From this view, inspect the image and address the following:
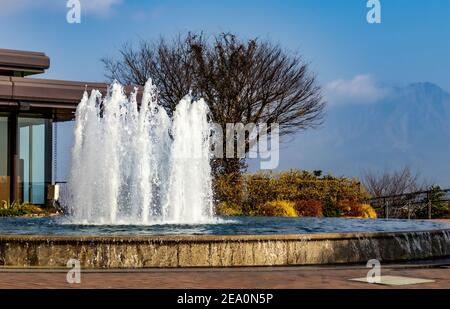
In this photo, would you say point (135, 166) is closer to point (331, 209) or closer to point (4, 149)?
point (4, 149)

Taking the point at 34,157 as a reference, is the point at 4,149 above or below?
above

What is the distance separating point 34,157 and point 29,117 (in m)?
1.45

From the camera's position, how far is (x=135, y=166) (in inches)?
778

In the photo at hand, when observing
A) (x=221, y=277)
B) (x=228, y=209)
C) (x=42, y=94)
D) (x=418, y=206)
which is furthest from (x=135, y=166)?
(x=418, y=206)

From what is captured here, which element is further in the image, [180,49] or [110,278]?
[180,49]

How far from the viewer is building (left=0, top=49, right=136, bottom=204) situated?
2608cm

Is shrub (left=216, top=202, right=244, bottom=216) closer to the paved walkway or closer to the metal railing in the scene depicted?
the metal railing

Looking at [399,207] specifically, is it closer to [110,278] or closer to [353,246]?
[353,246]

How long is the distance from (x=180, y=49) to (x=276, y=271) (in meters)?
29.6

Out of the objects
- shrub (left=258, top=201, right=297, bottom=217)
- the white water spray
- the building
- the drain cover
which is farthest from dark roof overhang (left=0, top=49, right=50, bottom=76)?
the drain cover
